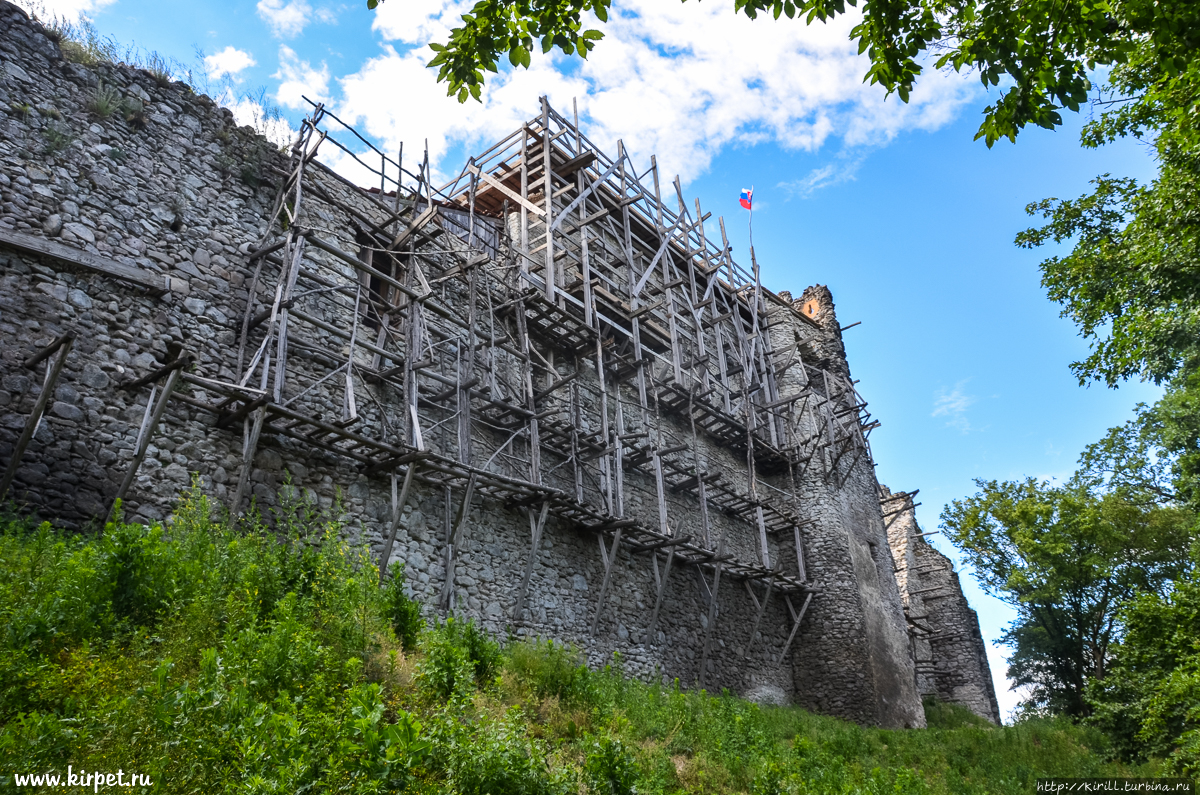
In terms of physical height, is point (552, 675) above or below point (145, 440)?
below

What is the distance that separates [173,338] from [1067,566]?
18.0 m

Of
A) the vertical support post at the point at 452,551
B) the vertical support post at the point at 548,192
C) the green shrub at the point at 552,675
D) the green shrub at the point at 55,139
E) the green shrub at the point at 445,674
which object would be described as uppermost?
the vertical support post at the point at 548,192

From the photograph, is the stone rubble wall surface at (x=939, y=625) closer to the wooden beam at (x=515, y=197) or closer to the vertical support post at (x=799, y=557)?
the vertical support post at (x=799, y=557)

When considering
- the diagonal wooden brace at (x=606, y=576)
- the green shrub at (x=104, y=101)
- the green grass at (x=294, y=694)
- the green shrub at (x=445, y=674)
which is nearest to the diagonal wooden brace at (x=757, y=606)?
the diagonal wooden brace at (x=606, y=576)

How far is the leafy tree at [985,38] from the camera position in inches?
191

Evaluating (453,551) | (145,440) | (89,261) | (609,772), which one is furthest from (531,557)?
(89,261)

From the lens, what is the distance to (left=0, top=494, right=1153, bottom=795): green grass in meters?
4.09

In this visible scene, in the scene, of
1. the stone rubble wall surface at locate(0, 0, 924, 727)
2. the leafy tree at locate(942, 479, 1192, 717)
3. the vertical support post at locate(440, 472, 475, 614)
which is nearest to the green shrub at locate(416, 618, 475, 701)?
the stone rubble wall surface at locate(0, 0, 924, 727)

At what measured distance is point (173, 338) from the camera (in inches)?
367

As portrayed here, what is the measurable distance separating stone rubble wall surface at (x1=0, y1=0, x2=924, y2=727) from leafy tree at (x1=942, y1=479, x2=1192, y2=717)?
825cm

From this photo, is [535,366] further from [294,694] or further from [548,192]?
[294,694]

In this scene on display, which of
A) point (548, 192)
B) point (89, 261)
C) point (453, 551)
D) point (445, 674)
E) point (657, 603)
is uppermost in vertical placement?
point (548, 192)

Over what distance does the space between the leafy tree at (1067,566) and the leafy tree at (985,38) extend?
604 inches

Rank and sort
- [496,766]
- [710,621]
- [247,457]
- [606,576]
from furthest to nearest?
[710,621] < [606,576] < [247,457] < [496,766]
